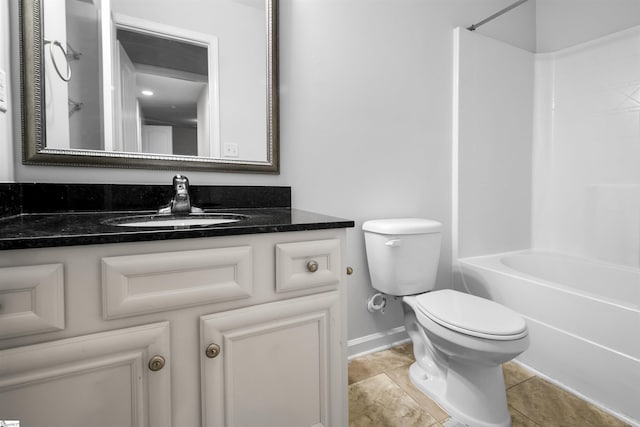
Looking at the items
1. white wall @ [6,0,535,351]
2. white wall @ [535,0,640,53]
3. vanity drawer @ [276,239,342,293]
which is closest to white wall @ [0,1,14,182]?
white wall @ [6,0,535,351]

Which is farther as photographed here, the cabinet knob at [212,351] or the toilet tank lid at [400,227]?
the toilet tank lid at [400,227]

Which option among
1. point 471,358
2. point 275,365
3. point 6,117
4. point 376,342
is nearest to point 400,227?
point 471,358

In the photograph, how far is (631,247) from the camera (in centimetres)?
178

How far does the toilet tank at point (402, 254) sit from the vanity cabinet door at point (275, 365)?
0.66 m

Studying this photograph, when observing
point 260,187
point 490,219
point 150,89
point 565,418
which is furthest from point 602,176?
point 150,89

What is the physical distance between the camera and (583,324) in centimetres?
133

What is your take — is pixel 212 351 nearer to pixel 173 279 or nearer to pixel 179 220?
pixel 173 279

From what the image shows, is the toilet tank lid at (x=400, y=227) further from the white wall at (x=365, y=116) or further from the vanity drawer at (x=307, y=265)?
the vanity drawer at (x=307, y=265)

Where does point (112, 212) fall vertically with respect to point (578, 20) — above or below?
below

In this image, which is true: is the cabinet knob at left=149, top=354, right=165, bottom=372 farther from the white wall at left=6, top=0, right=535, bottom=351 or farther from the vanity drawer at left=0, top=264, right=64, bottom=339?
the white wall at left=6, top=0, right=535, bottom=351

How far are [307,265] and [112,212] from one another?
76 centimetres

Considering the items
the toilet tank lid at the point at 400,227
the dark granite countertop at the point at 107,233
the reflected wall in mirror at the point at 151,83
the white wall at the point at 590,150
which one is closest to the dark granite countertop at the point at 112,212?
the dark granite countertop at the point at 107,233

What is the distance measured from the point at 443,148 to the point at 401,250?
2.59 ft

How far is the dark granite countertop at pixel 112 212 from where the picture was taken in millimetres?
614
